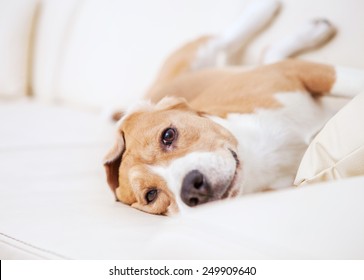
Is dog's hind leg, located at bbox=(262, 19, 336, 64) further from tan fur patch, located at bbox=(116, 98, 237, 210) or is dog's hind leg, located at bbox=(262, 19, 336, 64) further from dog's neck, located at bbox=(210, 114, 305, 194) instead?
tan fur patch, located at bbox=(116, 98, 237, 210)

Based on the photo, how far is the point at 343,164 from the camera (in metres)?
0.98

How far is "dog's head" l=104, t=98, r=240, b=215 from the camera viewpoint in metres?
1.17

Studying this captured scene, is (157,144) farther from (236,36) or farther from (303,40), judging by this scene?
(236,36)

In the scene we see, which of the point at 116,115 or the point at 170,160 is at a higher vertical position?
the point at 116,115

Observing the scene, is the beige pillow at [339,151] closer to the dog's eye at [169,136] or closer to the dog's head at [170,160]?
the dog's head at [170,160]

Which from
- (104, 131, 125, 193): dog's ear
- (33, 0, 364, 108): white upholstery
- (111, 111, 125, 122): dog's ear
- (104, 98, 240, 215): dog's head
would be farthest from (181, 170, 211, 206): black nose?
(111, 111, 125, 122): dog's ear

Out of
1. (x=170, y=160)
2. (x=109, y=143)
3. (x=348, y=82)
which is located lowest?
(x=170, y=160)

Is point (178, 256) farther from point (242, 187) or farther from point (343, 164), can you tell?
point (242, 187)

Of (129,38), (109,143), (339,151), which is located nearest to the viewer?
(339,151)

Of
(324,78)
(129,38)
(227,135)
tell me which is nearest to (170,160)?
(227,135)

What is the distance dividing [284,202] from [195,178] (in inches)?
16.6

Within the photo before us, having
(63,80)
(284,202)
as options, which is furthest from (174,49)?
(284,202)

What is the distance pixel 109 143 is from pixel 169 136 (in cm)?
84

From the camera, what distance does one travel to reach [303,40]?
1.88 meters
